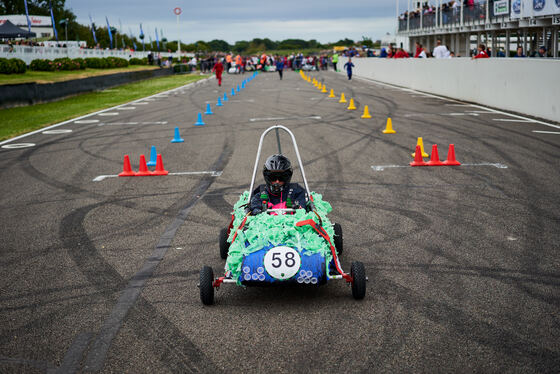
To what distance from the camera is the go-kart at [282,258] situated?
5422 mm

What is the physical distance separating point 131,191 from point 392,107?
49.9 ft

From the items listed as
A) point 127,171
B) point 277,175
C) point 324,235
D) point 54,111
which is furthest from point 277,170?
point 54,111

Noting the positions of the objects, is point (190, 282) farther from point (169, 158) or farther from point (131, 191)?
point (169, 158)

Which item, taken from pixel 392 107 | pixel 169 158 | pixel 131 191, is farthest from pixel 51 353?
pixel 392 107

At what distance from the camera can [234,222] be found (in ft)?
21.5

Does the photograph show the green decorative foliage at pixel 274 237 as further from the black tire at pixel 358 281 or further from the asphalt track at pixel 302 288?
the asphalt track at pixel 302 288

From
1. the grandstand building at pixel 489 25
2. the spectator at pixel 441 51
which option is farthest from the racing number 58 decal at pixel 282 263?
the spectator at pixel 441 51

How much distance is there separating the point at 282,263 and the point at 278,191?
4.42ft

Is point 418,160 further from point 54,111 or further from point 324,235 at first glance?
point 54,111

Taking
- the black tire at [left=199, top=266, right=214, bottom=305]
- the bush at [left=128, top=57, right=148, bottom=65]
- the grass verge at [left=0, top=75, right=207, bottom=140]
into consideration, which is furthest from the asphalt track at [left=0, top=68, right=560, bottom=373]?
the bush at [left=128, top=57, right=148, bottom=65]

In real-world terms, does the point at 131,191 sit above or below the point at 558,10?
below

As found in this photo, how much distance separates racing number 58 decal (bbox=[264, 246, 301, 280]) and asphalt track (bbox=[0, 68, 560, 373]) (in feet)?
1.12

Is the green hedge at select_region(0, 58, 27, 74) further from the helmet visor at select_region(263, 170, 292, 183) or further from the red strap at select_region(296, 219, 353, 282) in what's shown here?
the red strap at select_region(296, 219, 353, 282)

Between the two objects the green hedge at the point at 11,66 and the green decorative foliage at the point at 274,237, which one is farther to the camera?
the green hedge at the point at 11,66
